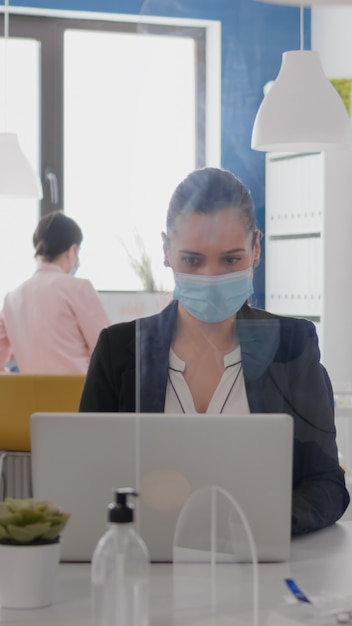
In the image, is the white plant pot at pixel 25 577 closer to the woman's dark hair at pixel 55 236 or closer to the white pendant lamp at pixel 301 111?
the white pendant lamp at pixel 301 111

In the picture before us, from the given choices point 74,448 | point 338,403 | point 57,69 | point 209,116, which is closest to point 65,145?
point 57,69

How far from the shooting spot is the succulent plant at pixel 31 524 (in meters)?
1.40

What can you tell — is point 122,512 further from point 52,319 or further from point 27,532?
point 52,319

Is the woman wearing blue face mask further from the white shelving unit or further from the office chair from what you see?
the office chair

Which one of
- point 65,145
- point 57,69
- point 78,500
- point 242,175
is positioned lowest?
point 78,500

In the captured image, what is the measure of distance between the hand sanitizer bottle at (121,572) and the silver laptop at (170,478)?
14.9 inches

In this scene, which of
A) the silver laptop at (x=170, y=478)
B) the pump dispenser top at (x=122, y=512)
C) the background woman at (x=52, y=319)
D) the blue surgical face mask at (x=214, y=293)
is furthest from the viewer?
the background woman at (x=52, y=319)

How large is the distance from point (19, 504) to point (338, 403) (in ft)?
8.83

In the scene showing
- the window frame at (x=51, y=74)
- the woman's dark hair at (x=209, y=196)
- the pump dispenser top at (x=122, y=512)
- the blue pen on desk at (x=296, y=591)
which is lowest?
the blue pen on desk at (x=296, y=591)

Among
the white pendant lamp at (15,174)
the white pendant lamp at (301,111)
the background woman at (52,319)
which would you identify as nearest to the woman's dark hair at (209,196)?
the white pendant lamp at (301,111)

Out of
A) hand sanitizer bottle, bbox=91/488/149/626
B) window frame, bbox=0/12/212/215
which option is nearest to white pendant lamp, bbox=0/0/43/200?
window frame, bbox=0/12/212/215

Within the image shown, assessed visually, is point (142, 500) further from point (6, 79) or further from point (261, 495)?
point (6, 79)

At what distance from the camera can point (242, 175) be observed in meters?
1.93

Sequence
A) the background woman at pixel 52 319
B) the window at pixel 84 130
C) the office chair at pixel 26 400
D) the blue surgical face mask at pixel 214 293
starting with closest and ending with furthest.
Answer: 1. the blue surgical face mask at pixel 214 293
2. the office chair at pixel 26 400
3. the background woman at pixel 52 319
4. the window at pixel 84 130
